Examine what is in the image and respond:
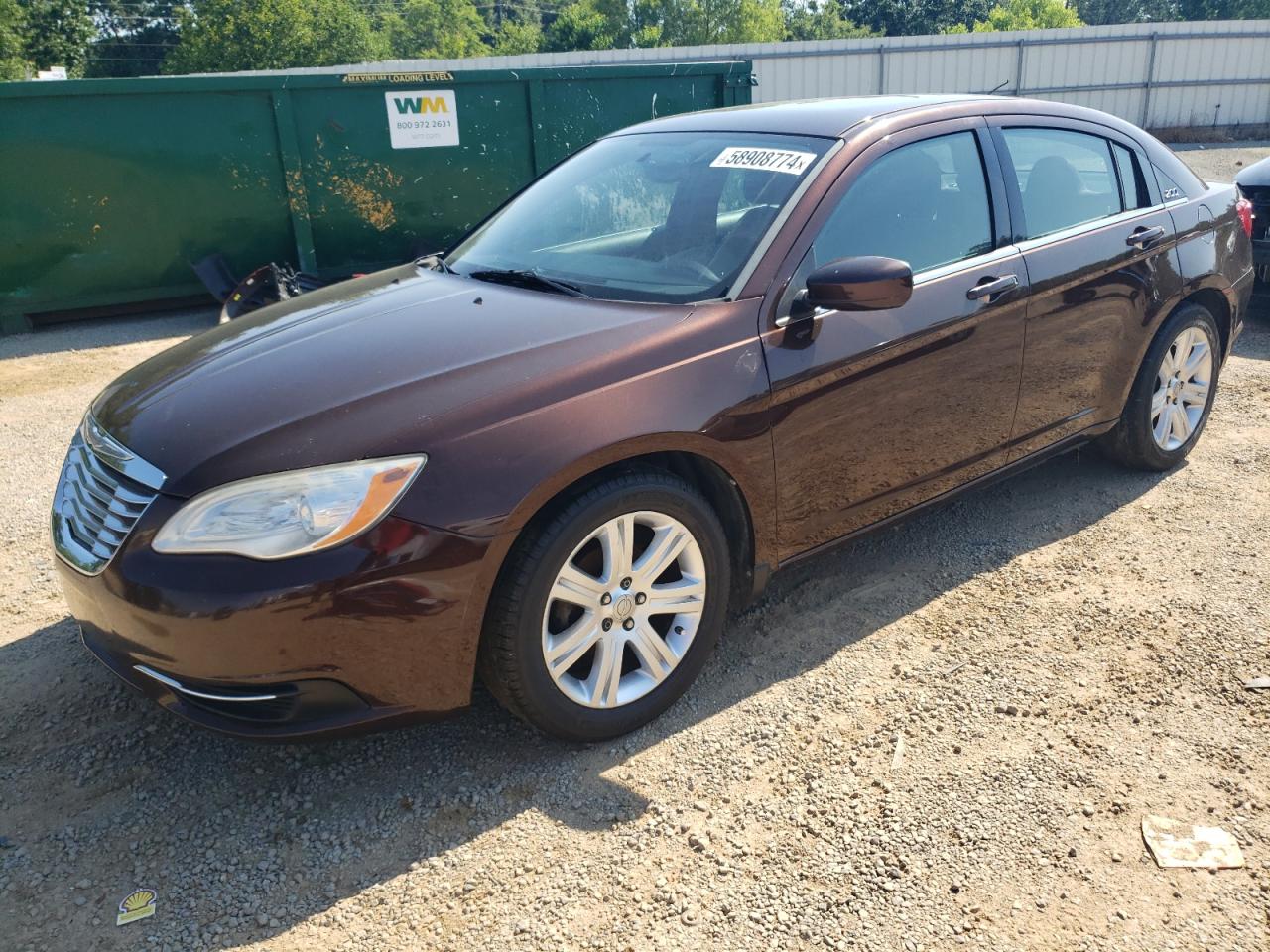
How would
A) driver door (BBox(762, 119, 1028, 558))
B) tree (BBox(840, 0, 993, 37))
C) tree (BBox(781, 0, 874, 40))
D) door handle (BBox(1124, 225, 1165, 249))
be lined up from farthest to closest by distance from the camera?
1. tree (BBox(781, 0, 874, 40))
2. tree (BBox(840, 0, 993, 37))
3. door handle (BBox(1124, 225, 1165, 249))
4. driver door (BBox(762, 119, 1028, 558))

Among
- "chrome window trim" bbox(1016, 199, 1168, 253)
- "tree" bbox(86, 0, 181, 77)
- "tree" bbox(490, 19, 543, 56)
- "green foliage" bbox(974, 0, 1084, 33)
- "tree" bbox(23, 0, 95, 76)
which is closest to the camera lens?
"chrome window trim" bbox(1016, 199, 1168, 253)

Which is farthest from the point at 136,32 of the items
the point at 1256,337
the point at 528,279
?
the point at 528,279

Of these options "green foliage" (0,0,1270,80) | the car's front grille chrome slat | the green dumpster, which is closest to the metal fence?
the green dumpster

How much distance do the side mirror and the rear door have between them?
97 cm

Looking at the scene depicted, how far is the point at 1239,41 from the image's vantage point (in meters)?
→ 25.1

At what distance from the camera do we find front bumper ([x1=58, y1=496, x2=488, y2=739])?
2.27 meters

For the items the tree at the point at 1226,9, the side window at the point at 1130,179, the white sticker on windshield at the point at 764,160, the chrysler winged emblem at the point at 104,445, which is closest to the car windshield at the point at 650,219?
the white sticker on windshield at the point at 764,160

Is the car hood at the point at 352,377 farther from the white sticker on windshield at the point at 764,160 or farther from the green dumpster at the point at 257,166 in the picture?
the green dumpster at the point at 257,166

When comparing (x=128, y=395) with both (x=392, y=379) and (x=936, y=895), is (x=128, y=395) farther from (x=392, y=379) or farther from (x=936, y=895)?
(x=936, y=895)

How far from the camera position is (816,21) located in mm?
73125

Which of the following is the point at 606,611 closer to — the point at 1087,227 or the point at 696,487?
the point at 696,487

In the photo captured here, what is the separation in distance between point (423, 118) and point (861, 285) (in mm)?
6814

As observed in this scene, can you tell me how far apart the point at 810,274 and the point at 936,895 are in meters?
1.68

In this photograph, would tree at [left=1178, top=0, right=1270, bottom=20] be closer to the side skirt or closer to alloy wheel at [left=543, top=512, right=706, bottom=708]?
the side skirt
